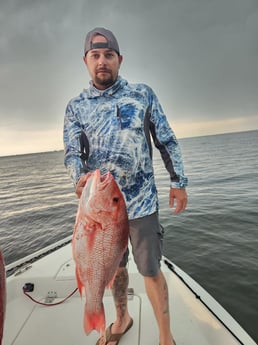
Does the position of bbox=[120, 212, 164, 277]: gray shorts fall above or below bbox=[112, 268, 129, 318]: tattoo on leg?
above

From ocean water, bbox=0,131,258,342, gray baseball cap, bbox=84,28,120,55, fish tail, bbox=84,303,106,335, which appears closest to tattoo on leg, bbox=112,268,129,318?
fish tail, bbox=84,303,106,335

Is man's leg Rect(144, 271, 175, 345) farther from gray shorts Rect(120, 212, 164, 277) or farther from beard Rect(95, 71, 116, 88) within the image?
beard Rect(95, 71, 116, 88)

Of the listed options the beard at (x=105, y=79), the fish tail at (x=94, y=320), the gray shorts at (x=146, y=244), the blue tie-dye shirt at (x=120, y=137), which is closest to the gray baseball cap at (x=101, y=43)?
the beard at (x=105, y=79)

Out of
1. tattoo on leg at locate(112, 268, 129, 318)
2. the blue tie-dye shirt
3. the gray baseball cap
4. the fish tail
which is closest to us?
the fish tail

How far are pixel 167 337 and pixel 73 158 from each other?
6.77ft

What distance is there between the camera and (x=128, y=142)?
236 cm

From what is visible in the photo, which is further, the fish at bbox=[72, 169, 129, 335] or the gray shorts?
the gray shorts

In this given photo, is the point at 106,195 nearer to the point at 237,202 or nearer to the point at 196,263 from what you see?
the point at 196,263

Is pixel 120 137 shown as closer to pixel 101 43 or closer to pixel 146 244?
pixel 101 43

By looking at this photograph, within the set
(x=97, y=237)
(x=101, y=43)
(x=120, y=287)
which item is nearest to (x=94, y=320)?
(x=97, y=237)

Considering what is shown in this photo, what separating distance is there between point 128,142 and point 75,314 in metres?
2.70

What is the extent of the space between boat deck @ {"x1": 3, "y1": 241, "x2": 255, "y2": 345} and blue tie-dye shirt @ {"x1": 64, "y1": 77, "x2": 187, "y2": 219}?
65.4 inches

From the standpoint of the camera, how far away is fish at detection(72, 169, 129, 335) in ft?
4.95

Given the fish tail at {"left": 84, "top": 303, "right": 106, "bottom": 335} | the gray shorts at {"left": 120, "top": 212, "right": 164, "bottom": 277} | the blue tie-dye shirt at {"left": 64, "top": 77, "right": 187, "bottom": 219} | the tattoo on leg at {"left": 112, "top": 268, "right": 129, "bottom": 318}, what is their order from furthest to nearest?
the tattoo on leg at {"left": 112, "top": 268, "right": 129, "bottom": 318} → the gray shorts at {"left": 120, "top": 212, "right": 164, "bottom": 277} → the blue tie-dye shirt at {"left": 64, "top": 77, "right": 187, "bottom": 219} → the fish tail at {"left": 84, "top": 303, "right": 106, "bottom": 335}
